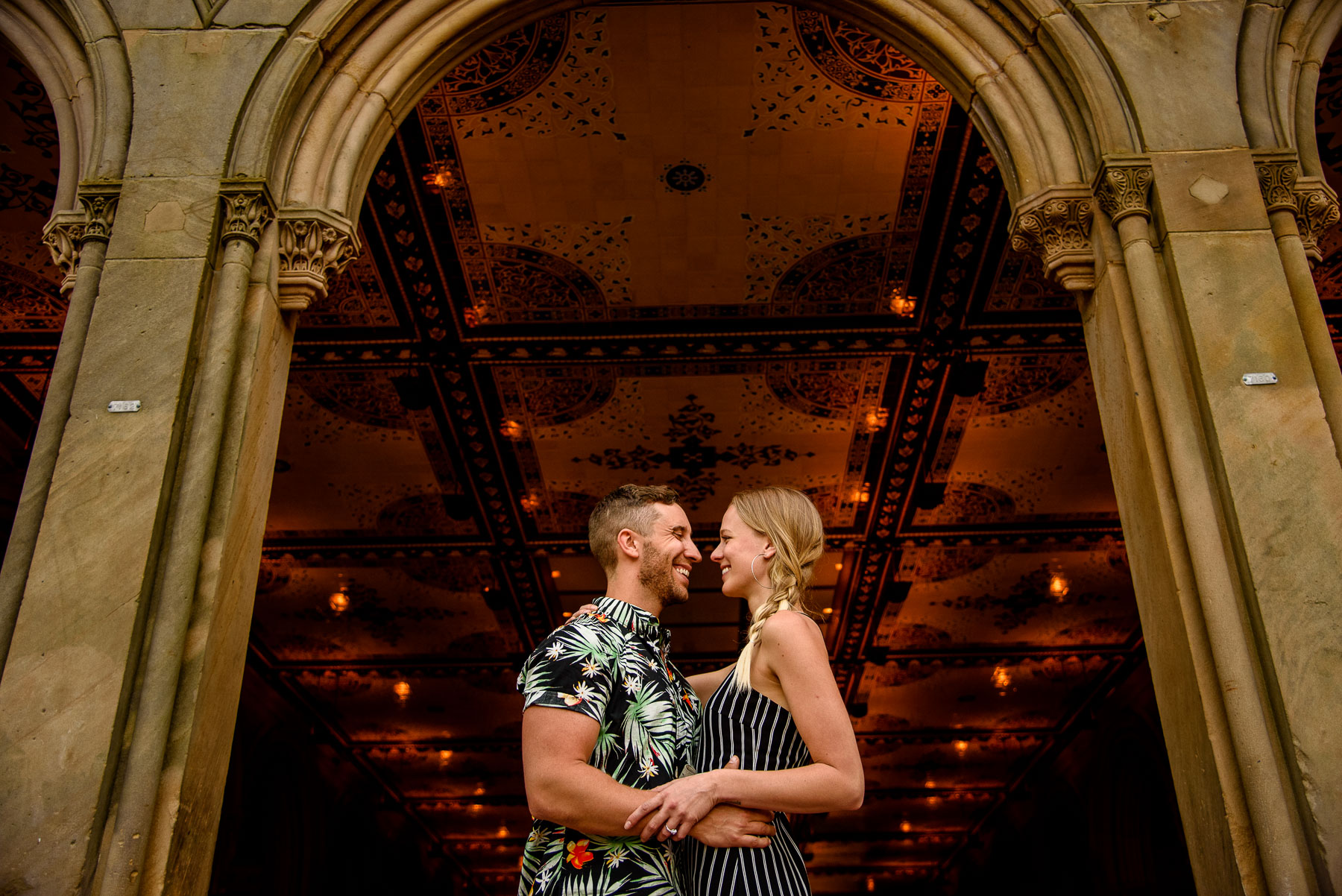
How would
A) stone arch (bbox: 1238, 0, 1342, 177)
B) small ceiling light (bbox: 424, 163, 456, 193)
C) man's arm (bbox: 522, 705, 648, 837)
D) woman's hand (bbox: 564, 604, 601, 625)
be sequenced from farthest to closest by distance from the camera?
small ceiling light (bbox: 424, 163, 456, 193) < stone arch (bbox: 1238, 0, 1342, 177) < woman's hand (bbox: 564, 604, 601, 625) < man's arm (bbox: 522, 705, 648, 837)

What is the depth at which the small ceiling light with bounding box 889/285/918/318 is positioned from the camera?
749cm

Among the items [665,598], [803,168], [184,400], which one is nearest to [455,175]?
[803,168]

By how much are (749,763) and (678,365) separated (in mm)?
6009

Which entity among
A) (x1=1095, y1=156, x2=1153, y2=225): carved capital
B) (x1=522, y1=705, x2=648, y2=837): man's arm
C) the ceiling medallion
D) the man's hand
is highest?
the ceiling medallion

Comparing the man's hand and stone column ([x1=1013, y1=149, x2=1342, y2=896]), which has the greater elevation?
stone column ([x1=1013, y1=149, x2=1342, y2=896])

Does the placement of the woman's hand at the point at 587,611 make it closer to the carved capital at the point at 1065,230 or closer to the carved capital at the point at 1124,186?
the carved capital at the point at 1065,230

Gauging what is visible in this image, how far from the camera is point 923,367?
8.12 meters

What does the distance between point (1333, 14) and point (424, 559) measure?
849 centimetres

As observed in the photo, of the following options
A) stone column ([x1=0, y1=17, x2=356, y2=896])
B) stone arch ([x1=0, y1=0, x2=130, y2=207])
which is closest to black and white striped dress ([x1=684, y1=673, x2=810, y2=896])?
stone column ([x1=0, y1=17, x2=356, y2=896])

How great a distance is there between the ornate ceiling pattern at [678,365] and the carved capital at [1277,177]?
8.50ft

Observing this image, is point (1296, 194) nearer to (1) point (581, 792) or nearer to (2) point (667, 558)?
(2) point (667, 558)

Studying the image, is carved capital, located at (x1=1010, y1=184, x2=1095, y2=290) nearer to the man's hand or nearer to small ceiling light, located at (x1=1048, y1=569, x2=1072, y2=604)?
the man's hand

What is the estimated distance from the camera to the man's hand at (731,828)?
2.04 meters

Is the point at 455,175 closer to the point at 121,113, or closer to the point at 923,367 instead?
the point at 121,113
